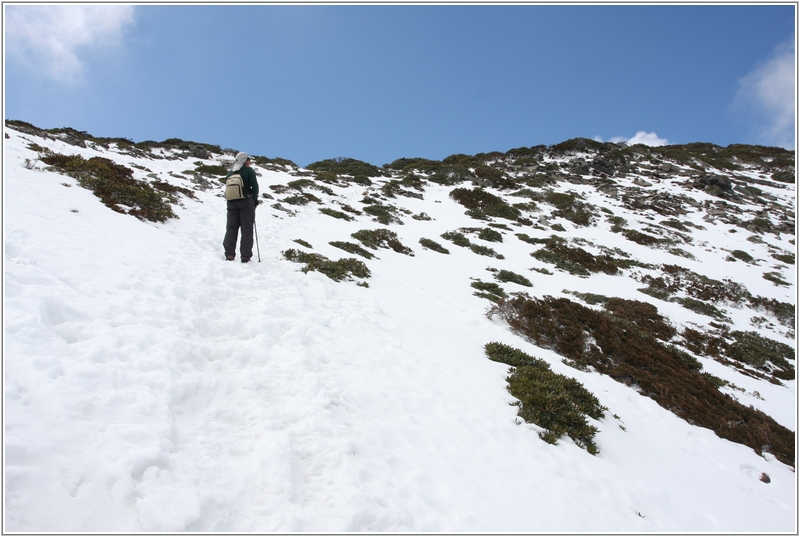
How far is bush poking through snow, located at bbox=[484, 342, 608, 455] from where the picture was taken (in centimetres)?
519

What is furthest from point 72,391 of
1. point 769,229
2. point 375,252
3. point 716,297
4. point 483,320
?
point 769,229

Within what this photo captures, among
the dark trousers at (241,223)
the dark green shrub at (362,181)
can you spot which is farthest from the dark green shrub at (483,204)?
the dark trousers at (241,223)

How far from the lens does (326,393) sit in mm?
4301

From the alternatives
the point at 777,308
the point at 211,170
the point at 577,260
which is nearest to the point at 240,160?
the point at 577,260

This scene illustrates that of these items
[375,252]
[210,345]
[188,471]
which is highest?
[375,252]

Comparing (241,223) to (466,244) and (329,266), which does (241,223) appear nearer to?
(329,266)

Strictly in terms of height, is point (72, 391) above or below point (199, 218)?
below

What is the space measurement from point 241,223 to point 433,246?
12.4m

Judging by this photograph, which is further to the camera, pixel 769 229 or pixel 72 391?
pixel 769 229

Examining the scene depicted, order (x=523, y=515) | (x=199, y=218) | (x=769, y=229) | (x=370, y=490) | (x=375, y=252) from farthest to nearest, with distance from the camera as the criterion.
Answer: (x=769, y=229) < (x=375, y=252) < (x=199, y=218) < (x=523, y=515) < (x=370, y=490)

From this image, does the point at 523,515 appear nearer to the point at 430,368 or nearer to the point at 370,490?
the point at 370,490

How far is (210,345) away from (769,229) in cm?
4690

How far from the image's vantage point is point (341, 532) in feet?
8.86

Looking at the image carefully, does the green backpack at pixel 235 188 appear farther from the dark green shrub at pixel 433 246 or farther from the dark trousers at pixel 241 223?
the dark green shrub at pixel 433 246
